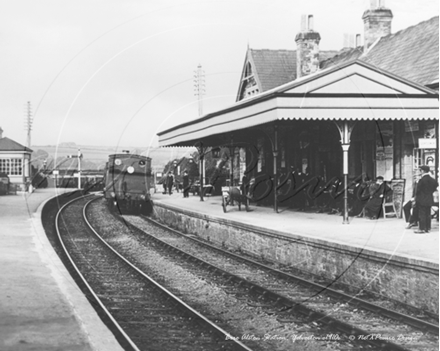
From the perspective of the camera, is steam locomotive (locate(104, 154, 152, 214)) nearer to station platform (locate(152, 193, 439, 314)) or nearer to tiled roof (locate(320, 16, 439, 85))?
station platform (locate(152, 193, 439, 314))

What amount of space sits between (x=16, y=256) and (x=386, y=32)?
14.8 m

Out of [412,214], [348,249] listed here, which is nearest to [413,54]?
[412,214]

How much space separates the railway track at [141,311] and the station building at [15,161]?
2366cm

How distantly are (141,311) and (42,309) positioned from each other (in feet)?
5.42

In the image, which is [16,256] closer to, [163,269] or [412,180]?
[163,269]

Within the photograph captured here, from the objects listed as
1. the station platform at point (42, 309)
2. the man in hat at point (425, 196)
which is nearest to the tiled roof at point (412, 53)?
the man in hat at point (425, 196)

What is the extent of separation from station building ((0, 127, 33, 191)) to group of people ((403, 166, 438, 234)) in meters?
28.3

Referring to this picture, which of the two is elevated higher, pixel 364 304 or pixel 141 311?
pixel 364 304

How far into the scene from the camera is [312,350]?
579 cm

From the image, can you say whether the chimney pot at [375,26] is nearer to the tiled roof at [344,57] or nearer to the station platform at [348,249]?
the tiled roof at [344,57]

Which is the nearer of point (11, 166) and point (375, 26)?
point (375, 26)

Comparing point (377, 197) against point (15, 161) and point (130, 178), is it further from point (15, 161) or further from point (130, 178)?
point (15, 161)

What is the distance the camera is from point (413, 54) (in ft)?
51.3

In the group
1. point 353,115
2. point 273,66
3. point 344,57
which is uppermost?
point 273,66
